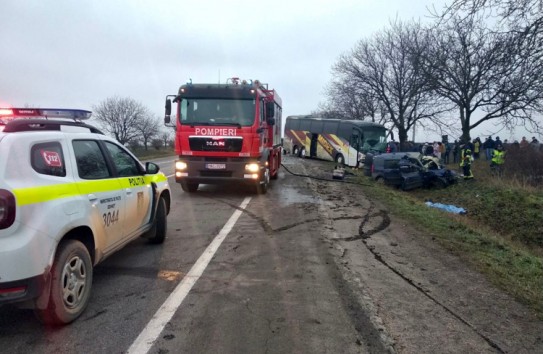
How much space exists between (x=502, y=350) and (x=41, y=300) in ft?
12.2

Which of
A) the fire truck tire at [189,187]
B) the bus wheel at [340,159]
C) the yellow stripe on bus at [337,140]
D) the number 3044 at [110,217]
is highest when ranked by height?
the yellow stripe on bus at [337,140]

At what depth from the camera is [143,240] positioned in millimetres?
6539

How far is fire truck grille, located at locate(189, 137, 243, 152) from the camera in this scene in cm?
1084

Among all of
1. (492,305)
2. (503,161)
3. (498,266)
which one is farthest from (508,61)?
(503,161)

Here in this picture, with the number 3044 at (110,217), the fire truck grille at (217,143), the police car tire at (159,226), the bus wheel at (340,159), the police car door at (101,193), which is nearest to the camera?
the police car door at (101,193)

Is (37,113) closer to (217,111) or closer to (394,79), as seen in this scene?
(217,111)

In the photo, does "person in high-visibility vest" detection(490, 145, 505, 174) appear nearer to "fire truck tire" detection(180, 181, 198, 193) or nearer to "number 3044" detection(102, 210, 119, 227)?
"fire truck tire" detection(180, 181, 198, 193)

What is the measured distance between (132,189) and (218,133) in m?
5.79

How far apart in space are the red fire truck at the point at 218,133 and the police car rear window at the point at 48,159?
7.00 meters

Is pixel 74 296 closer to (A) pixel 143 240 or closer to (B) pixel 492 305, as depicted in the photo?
(A) pixel 143 240

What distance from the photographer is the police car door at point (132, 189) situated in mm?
5027

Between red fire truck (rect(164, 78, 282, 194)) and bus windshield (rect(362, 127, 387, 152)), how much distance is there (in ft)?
55.8

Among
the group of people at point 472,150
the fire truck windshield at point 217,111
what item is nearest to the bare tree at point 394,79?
the group of people at point 472,150

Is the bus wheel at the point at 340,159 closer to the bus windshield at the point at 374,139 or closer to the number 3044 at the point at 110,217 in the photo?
the bus windshield at the point at 374,139
